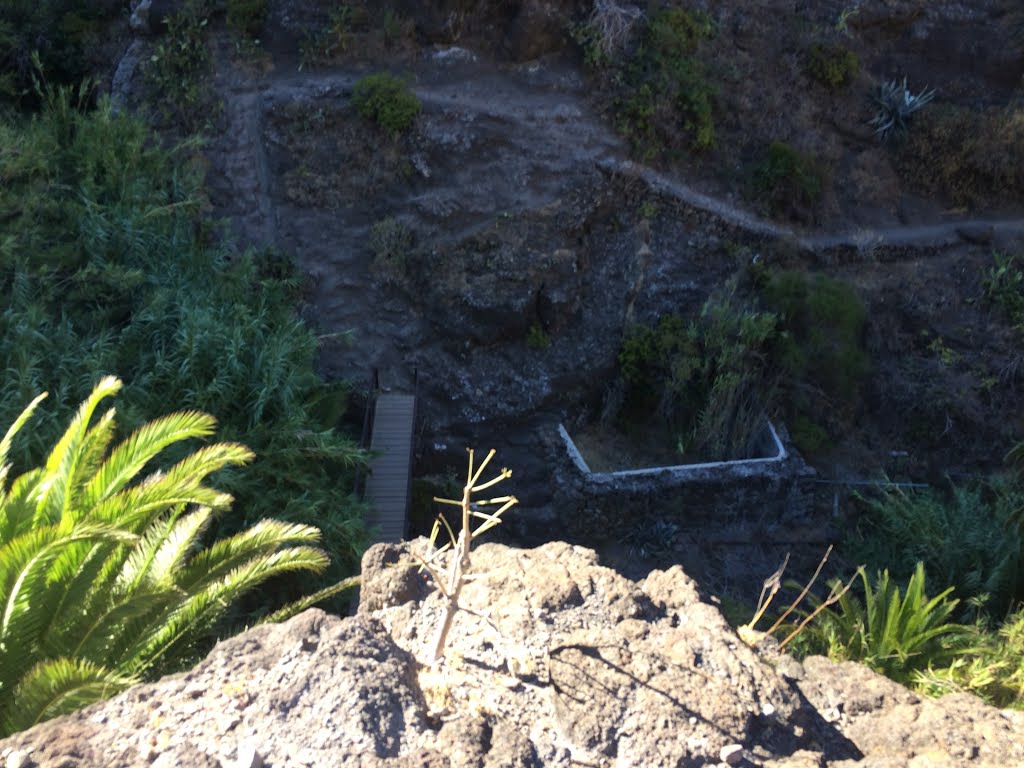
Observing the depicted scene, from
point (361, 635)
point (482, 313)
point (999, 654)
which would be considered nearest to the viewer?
point (361, 635)

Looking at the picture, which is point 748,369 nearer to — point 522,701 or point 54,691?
point 522,701

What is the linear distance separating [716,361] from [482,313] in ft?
10.1

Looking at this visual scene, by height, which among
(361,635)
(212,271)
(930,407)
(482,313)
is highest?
(361,635)

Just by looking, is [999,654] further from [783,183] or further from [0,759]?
[783,183]

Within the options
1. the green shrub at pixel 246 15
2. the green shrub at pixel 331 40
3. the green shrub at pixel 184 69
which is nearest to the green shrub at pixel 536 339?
the green shrub at pixel 331 40

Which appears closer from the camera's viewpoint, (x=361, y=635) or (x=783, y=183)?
(x=361, y=635)

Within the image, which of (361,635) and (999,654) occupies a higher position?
(361,635)

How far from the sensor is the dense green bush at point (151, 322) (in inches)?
349

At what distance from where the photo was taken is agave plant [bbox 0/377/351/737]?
5004 millimetres

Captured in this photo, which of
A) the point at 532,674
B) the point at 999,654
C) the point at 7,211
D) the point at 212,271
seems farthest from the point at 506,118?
the point at 532,674

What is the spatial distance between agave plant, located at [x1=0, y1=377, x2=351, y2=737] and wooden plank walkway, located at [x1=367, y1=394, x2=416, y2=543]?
3533 millimetres

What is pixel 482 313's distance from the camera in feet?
42.0

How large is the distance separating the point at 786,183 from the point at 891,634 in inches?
336

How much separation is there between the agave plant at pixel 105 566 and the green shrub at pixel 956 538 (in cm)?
673
